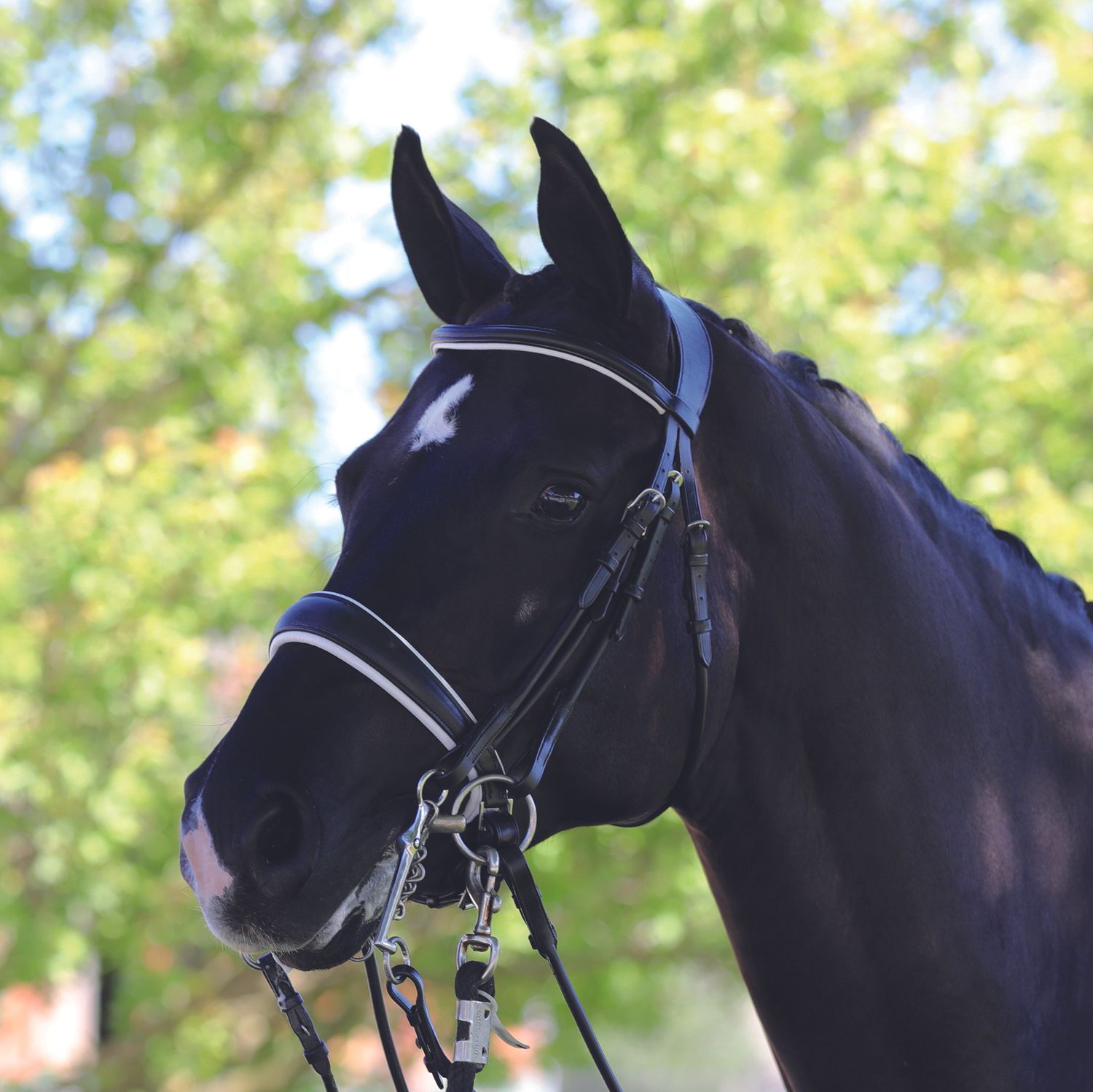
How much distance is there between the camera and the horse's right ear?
2229mm

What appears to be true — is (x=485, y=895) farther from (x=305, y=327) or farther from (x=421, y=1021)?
(x=305, y=327)

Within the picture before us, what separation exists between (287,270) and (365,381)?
85 cm

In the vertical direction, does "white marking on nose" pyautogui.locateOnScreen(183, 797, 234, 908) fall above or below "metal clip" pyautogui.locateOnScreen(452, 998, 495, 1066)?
above

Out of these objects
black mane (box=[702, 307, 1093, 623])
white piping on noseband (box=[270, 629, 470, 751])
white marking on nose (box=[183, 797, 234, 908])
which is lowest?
white marking on nose (box=[183, 797, 234, 908])

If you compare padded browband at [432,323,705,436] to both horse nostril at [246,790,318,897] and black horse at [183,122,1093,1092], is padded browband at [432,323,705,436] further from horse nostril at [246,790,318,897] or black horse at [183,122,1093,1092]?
horse nostril at [246,790,318,897]

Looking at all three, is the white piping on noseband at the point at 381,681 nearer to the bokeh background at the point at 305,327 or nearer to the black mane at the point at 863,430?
the black mane at the point at 863,430

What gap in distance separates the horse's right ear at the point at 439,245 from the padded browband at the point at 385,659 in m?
0.74

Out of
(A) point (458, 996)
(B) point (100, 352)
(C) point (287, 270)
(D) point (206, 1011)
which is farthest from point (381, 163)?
(A) point (458, 996)

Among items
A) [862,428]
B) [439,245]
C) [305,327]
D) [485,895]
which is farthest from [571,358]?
[305,327]

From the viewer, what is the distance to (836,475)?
86.0 inches

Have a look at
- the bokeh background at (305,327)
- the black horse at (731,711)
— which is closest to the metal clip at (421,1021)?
the black horse at (731,711)

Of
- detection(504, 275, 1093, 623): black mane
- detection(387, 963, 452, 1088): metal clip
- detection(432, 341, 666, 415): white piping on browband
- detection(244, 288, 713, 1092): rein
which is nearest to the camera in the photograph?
detection(244, 288, 713, 1092): rein

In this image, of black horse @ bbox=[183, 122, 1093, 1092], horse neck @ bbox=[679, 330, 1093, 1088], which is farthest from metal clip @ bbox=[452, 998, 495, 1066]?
horse neck @ bbox=[679, 330, 1093, 1088]

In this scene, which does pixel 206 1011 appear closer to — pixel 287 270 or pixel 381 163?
pixel 287 270
